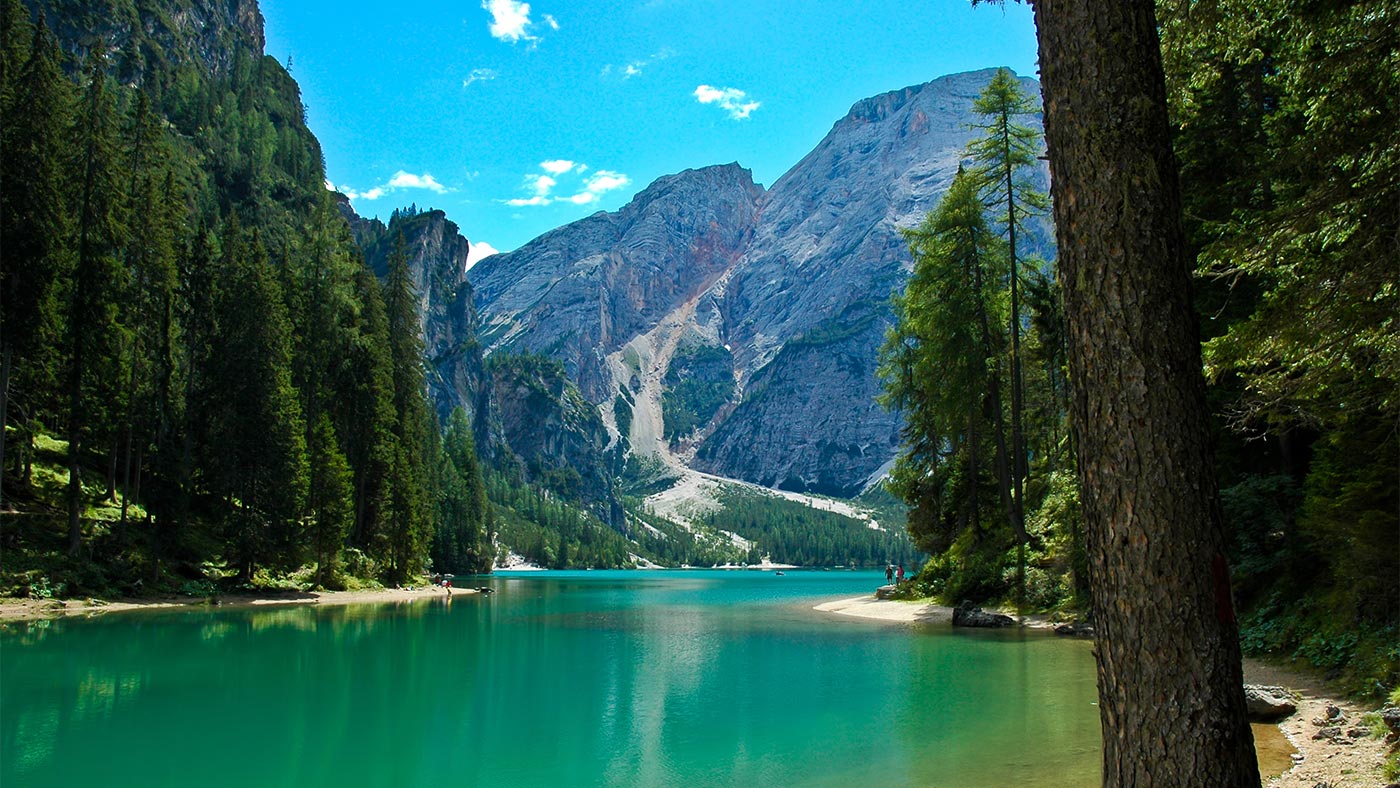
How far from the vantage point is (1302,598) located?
13844 mm

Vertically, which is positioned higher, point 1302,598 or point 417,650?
point 1302,598

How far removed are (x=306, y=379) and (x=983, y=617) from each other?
3612 centimetres

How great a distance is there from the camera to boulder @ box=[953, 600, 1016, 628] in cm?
2331

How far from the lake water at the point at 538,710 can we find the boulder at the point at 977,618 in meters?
1.19

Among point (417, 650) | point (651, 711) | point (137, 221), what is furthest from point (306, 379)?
point (651, 711)

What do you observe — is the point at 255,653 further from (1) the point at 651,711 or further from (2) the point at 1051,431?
(2) the point at 1051,431

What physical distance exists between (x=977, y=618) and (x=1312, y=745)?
50.1ft

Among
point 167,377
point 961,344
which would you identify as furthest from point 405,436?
point 961,344

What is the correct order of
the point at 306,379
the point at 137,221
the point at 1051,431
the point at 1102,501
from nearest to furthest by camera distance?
1. the point at 1102,501
2. the point at 137,221
3. the point at 1051,431
4. the point at 306,379

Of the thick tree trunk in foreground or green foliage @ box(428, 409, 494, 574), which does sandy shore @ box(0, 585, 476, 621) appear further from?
green foliage @ box(428, 409, 494, 574)

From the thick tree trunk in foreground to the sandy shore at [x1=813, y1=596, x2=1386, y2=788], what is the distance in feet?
18.1

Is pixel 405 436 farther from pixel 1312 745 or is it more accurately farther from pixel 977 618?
pixel 1312 745

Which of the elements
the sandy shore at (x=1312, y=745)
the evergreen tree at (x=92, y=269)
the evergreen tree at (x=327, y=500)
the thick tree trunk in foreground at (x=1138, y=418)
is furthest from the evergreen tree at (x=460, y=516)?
the thick tree trunk in foreground at (x=1138, y=418)

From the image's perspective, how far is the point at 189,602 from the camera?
31.0 metres
